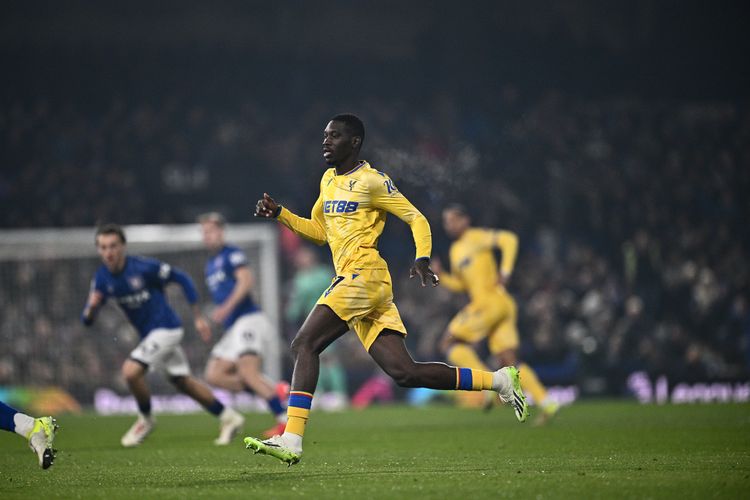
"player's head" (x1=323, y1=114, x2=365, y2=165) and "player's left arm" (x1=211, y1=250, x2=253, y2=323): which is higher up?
"player's head" (x1=323, y1=114, x2=365, y2=165)

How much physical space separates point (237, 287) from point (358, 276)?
539 centimetres

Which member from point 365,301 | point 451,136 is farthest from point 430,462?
point 451,136

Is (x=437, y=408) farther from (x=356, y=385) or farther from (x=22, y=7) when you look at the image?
(x=22, y=7)

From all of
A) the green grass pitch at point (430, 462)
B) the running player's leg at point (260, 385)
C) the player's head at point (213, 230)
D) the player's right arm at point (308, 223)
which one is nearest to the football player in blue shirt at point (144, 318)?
the green grass pitch at point (430, 462)

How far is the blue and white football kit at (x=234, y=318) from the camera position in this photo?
13430mm

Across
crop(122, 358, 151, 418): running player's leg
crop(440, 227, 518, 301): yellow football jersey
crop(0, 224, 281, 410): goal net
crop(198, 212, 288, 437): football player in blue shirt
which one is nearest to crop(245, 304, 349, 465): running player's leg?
crop(122, 358, 151, 418): running player's leg

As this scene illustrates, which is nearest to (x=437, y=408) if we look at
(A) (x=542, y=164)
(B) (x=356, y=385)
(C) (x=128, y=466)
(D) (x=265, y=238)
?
(B) (x=356, y=385)

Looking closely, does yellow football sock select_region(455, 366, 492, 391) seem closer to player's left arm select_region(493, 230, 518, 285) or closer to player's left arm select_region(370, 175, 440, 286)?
player's left arm select_region(370, 175, 440, 286)

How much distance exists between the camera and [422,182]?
77.9 ft

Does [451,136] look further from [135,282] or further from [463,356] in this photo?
[135,282]

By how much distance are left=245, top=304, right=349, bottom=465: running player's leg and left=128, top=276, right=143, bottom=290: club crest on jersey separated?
13.8 ft

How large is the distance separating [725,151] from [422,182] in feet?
21.5

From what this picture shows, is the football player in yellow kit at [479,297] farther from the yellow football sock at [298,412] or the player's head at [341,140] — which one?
the yellow football sock at [298,412]

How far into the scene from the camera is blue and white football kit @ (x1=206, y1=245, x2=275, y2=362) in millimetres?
13430
